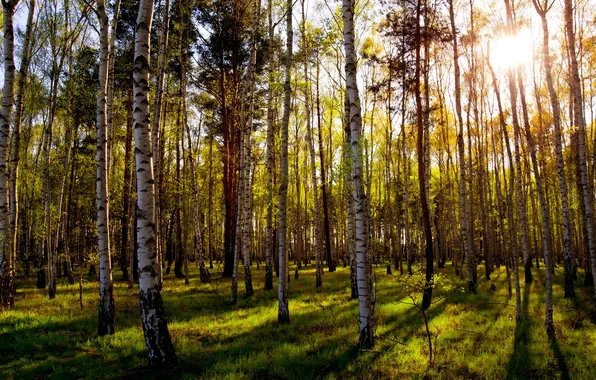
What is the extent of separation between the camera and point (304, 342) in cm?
759

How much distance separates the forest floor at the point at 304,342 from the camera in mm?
5934

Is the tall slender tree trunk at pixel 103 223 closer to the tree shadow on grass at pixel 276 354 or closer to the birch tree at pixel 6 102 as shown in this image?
the tree shadow on grass at pixel 276 354

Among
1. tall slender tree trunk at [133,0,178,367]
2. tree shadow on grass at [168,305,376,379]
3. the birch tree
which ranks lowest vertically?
tree shadow on grass at [168,305,376,379]

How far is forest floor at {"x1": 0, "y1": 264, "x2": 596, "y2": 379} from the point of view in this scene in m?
5.93

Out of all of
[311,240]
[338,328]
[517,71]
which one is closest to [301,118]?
[517,71]

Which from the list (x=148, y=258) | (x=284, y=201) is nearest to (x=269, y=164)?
(x=284, y=201)

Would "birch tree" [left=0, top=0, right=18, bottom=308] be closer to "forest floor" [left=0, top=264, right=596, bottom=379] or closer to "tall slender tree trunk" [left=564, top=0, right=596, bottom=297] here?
"forest floor" [left=0, top=264, right=596, bottom=379]

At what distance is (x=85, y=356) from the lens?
256 inches

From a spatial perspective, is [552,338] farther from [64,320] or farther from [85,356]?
[64,320]

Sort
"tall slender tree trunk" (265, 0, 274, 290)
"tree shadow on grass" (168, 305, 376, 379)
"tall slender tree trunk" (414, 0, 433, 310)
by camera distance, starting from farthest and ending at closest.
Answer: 1. "tall slender tree trunk" (265, 0, 274, 290)
2. "tall slender tree trunk" (414, 0, 433, 310)
3. "tree shadow on grass" (168, 305, 376, 379)

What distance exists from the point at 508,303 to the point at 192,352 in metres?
10.2

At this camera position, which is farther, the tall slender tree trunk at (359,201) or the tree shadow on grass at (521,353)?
the tall slender tree trunk at (359,201)

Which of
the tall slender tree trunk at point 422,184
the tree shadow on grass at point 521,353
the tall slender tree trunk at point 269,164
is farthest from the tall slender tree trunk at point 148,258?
the tall slender tree trunk at point 422,184

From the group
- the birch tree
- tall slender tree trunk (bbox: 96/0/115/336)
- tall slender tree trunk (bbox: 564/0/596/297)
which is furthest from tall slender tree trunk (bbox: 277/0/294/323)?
tall slender tree trunk (bbox: 564/0/596/297)
